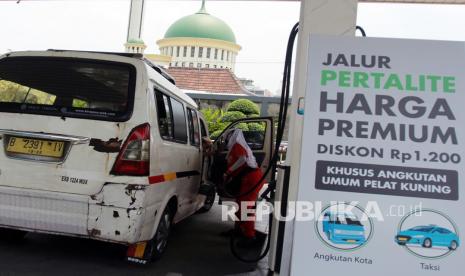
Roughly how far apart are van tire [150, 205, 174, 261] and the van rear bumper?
613 millimetres

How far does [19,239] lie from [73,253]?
673mm

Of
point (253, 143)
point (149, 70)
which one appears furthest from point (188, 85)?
point (149, 70)

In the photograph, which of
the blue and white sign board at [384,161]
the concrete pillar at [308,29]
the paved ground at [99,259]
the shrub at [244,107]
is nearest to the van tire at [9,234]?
the paved ground at [99,259]

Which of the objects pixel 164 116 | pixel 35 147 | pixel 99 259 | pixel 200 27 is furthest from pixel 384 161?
pixel 200 27

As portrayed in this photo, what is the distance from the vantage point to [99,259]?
4.25 meters

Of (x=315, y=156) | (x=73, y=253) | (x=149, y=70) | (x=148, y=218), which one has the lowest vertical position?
(x=73, y=253)

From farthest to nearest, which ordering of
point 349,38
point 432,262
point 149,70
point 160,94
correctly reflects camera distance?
point 160,94 < point 149,70 < point 349,38 < point 432,262

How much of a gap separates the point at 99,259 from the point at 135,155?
53.3 inches

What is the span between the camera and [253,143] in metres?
6.59

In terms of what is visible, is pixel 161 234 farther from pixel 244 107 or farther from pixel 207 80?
pixel 207 80

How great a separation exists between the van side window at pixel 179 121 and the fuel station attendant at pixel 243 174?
2.35 ft

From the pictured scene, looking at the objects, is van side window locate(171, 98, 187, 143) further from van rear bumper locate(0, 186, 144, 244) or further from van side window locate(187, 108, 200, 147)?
van rear bumper locate(0, 186, 144, 244)

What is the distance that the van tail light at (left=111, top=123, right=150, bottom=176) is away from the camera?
3504 millimetres

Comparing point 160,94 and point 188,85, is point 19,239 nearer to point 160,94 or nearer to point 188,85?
point 160,94
